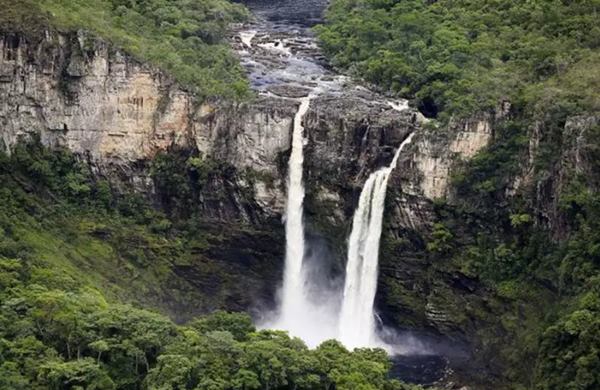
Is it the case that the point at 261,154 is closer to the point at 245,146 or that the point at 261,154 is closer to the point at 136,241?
the point at 245,146

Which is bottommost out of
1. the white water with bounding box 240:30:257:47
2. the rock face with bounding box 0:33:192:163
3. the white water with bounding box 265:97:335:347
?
the white water with bounding box 265:97:335:347

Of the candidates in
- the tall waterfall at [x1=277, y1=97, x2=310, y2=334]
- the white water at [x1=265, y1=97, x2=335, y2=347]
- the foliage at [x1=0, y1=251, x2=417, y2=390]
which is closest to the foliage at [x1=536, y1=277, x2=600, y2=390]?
the foliage at [x1=0, y1=251, x2=417, y2=390]

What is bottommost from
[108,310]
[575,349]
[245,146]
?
[575,349]

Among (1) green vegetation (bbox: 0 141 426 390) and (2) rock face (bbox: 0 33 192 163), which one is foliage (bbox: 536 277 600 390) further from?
(2) rock face (bbox: 0 33 192 163)

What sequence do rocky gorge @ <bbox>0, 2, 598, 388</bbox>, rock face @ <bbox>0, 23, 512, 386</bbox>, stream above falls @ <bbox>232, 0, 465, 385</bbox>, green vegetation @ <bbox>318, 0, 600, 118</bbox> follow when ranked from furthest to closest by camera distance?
1. rock face @ <bbox>0, 23, 512, 386</bbox>
2. green vegetation @ <bbox>318, 0, 600, 118</bbox>
3. rocky gorge @ <bbox>0, 2, 598, 388</bbox>
4. stream above falls @ <bbox>232, 0, 465, 385</bbox>

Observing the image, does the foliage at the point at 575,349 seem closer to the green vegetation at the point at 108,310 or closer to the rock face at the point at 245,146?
the green vegetation at the point at 108,310

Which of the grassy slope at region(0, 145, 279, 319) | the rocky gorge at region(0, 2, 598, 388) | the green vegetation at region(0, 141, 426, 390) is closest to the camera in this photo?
the green vegetation at region(0, 141, 426, 390)

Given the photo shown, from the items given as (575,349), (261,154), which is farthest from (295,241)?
(575,349)
